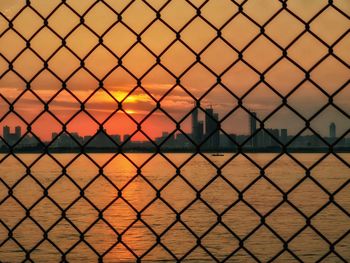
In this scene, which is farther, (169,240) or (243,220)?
(243,220)

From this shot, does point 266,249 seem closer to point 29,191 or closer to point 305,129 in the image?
point 305,129

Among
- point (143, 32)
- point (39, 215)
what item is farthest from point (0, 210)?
point (143, 32)

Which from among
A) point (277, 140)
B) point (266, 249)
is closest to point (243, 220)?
point (266, 249)

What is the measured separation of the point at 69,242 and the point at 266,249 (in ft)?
23.9

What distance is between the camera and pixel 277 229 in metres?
30.9

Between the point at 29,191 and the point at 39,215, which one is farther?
the point at 29,191

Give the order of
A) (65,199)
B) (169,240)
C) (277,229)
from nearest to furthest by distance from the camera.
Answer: (169,240)
(277,229)
(65,199)

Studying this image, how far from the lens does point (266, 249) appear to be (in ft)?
82.8

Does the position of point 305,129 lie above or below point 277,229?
above

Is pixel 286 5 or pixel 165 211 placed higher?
pixel 286 5

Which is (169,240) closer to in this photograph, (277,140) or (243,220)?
(243,220)

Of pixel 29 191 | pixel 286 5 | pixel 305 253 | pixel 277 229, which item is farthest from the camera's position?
pixel 29 191

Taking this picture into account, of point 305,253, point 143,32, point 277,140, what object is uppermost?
point 143,32

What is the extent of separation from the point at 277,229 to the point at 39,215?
1278cm
